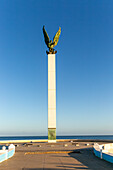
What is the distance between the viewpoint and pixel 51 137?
1324 inches

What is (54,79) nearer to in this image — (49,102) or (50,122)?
(49,102)

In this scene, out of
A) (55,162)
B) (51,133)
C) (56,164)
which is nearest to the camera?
(56,164)

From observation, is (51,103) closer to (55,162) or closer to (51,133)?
(51,133)

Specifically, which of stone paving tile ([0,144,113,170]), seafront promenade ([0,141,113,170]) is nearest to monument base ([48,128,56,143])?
seafront promenade ([0,141,113,170])

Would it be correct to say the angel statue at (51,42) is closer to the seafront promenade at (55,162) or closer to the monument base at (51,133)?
A: the monument base at (51,133)

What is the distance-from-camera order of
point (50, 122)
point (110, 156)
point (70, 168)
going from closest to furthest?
point (70, 168), point (110, 156), point (50, 122)

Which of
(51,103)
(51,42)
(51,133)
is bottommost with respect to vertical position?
(51,133)

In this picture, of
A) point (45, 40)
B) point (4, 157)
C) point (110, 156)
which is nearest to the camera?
point (110, 156)

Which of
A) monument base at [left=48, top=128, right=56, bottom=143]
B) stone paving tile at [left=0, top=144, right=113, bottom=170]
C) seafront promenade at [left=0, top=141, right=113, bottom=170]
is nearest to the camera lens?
stone paving tile at [left=0, top=144, right=113, bottom=170]

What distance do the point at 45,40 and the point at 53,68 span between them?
A: 533cm

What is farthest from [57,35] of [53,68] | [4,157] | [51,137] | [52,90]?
[4,157]

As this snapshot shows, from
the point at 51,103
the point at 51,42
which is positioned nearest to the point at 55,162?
the point at 51,103

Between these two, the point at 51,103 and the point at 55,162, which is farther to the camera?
the point at 51,103

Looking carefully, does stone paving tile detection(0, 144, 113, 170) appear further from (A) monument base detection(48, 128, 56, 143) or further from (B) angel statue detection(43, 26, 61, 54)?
(B) angel statue detection(43, 26, 61, 54)
